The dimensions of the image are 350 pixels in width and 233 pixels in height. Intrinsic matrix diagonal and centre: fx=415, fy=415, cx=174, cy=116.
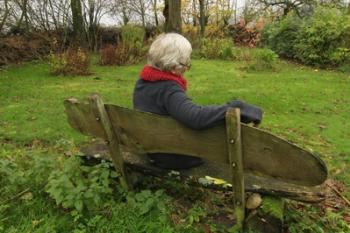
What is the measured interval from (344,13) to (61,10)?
12.0 metres

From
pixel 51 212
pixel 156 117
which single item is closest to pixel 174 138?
pixel 156 117

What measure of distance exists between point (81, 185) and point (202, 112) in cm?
132

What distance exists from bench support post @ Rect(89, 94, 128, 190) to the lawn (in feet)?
1.10

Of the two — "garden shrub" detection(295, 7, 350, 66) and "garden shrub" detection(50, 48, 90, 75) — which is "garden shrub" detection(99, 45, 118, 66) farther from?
"garden shrub" detection(295, 7, 350, 66)

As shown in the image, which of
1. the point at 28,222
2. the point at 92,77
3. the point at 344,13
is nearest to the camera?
the point at 28,222

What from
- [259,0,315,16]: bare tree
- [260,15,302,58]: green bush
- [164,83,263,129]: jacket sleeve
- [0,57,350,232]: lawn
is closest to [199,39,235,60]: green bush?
[0,57,350,232]: lawn

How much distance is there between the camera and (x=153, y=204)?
137 inches

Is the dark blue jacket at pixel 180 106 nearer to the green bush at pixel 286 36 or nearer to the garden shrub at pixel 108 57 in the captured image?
the garden shrub at pixel 108 57

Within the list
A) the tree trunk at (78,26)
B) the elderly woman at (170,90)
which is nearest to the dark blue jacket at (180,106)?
the elderly woman at (170,90)

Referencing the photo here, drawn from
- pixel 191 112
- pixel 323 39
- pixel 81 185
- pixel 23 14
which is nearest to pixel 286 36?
pixel 323 39

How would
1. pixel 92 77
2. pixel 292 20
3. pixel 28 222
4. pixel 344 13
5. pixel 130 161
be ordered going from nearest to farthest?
1. pixel 28 222
2. pixel 130 161
3. pixel 92 77
4. pixel 344 13
5. pixel 292 20

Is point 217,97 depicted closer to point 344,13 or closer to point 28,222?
point 28,222

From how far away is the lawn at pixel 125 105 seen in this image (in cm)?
341

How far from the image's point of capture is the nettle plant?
336cm
